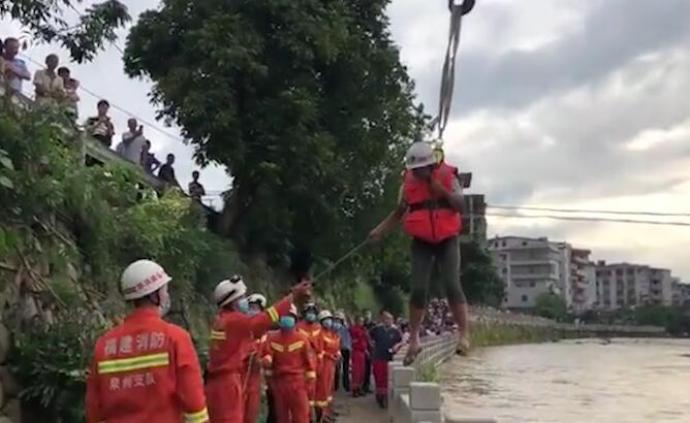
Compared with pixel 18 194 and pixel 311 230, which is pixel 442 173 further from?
pixel 311 230

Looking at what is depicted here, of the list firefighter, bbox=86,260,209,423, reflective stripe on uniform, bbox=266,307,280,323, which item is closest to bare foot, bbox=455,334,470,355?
reflective stripe on uniform, bbox=266,307,280,323

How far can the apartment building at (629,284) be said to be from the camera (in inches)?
7515

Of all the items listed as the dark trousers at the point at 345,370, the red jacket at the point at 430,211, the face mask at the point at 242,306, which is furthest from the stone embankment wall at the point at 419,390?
the red jacket at the point at 430,211

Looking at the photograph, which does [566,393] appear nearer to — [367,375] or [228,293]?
[367,375]

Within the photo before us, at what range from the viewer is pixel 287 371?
12.8m

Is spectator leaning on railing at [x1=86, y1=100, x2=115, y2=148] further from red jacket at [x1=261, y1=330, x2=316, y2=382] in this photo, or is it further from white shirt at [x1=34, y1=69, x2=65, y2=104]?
red jacket at [x1=261, y1=330, x2=316, y2=382]

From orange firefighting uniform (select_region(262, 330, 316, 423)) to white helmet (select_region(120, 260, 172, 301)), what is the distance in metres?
6.84

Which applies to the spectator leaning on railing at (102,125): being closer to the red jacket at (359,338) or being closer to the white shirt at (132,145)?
the white shirt at (132,145)

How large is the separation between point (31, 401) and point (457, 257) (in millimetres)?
4146

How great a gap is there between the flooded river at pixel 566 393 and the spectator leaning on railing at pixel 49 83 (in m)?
6.18

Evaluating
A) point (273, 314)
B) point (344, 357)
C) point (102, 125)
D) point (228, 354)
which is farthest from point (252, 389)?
point (344, 357)

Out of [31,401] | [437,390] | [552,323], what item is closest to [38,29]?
[31,401]

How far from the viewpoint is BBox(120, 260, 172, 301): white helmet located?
5855 millimetres

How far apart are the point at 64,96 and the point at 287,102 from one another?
760cm
